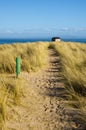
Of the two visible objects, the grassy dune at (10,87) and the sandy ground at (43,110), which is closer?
the sandy ground at (43,110)

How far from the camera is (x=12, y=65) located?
11500 mm

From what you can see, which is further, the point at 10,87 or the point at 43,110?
the point at 10,87

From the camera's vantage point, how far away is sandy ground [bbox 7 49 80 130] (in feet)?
18.1

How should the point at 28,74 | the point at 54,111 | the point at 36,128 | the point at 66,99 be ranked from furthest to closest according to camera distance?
1. the point at 28,74
2. the point at 66,99
3. the point at 54,111
4. the point at 36,128

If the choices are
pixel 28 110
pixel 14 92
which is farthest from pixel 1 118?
pixel 14 92

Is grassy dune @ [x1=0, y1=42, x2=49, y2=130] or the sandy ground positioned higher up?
grassy dune @ [x1=0, y1=42, x2=49, y2=130]

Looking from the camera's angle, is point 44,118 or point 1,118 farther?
point 44,118

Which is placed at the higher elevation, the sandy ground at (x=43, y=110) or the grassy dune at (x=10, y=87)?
the grassy dune at (x=10, y=87)

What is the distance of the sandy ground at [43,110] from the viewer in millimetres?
5516

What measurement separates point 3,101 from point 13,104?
2.18ft

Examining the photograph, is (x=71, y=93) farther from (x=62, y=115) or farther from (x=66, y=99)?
(x=62, y=115)

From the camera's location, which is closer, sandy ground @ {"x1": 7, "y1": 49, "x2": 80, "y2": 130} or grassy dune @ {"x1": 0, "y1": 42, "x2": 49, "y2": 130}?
sandy ground @ {"x1": 7, "y1": 49, "x2": 80, "y2": 130}

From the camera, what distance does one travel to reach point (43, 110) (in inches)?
254

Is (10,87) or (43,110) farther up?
(10,87)
